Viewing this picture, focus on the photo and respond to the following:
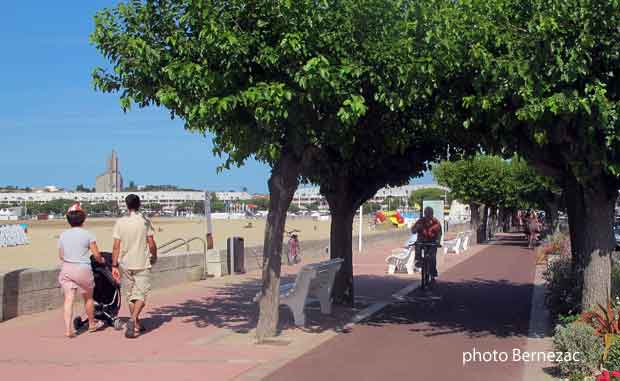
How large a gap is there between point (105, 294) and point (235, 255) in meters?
8.12

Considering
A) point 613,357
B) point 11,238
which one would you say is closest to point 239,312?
point 613,357

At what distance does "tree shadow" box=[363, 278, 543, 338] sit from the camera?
1005cm

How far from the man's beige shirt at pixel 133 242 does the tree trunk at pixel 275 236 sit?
5.07 ft

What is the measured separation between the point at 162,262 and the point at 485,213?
1144 inches

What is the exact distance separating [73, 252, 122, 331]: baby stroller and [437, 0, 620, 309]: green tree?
4976mm

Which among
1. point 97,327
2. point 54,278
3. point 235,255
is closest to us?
point 97,327

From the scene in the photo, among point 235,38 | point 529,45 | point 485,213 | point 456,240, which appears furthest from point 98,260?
point 485,213

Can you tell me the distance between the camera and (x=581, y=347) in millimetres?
6641

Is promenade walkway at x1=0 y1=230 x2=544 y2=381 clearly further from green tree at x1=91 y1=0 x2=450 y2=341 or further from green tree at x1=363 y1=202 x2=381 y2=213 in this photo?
green tree at x1=363 y1=202 x2=381 y2=213

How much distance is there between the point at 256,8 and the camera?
7879mm

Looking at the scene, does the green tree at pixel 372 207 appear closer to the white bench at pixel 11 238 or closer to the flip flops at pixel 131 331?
the white bench at pixel 11 238

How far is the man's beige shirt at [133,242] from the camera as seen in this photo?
9195mm

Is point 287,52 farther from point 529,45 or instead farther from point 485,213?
point 485,213

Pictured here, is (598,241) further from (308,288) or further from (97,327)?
(97,327)
